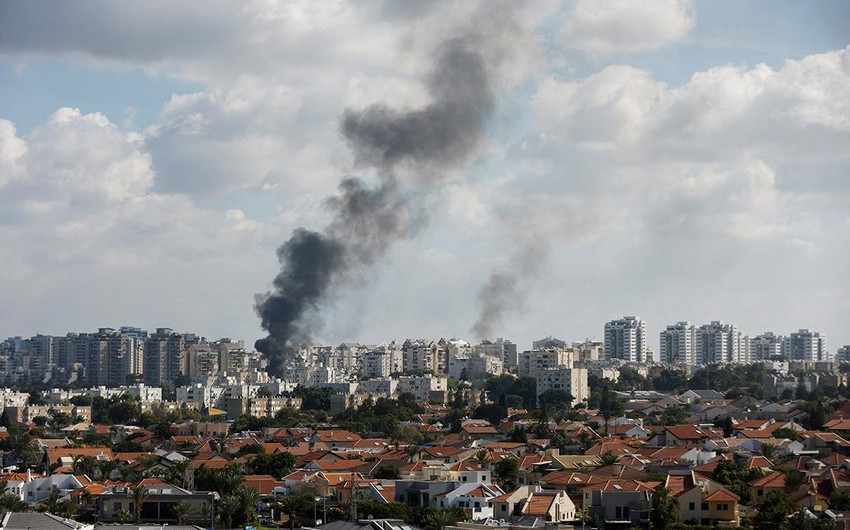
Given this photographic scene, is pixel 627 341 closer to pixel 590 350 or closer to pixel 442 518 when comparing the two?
pixel 590 350

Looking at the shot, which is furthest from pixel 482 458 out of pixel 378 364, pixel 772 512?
pixel 378 364

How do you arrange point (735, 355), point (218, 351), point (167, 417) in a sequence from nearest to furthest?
1. point (167, 417)
2. point (218, 351)
3. point (735, 355)

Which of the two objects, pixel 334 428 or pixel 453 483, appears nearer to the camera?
pixel 453 483

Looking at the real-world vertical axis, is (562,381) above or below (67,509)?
above

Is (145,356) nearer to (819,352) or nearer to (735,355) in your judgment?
(735,355)

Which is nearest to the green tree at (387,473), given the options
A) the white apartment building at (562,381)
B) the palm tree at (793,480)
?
the palm tree at (793,480)

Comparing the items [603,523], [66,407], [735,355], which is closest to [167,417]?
[66,407]
